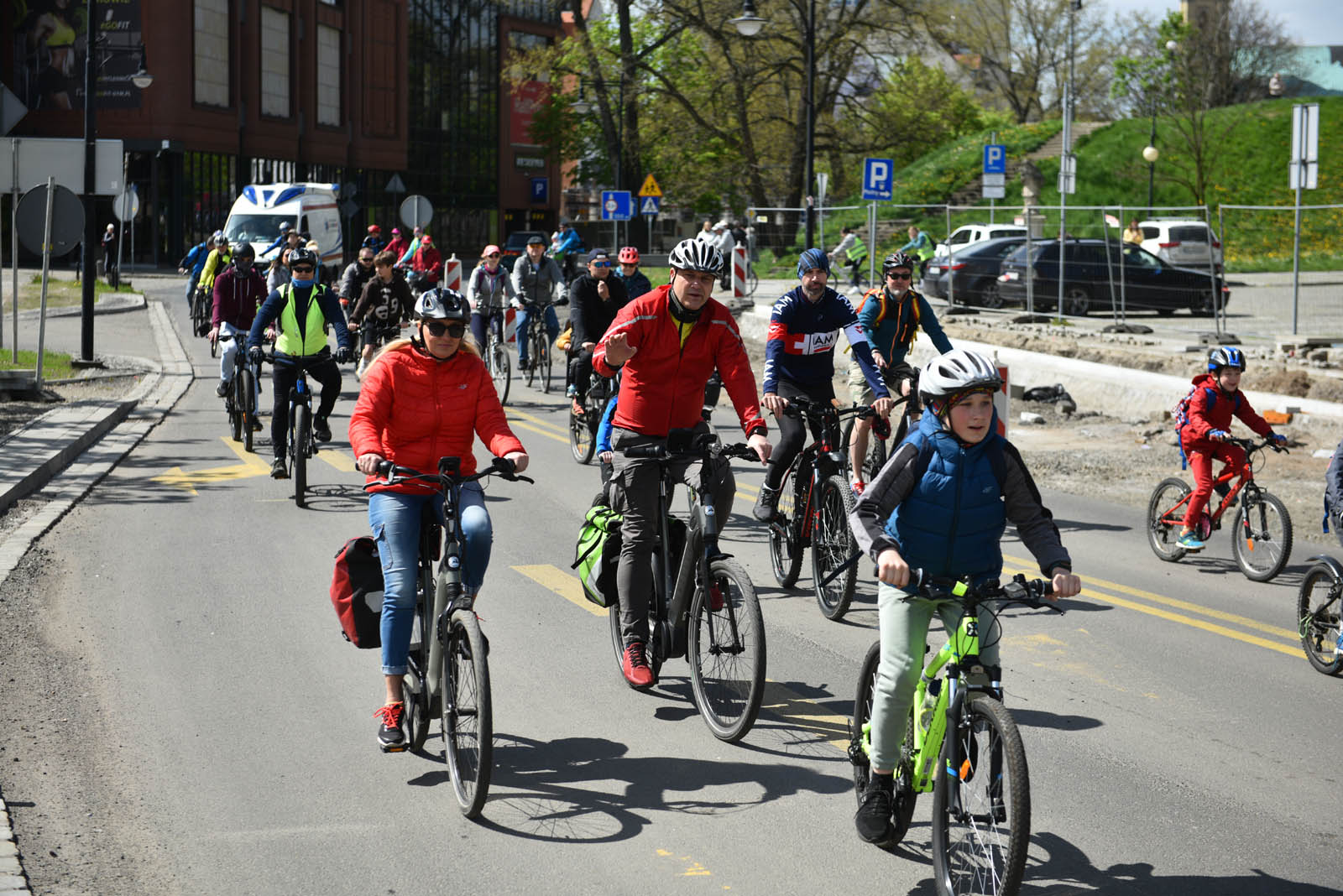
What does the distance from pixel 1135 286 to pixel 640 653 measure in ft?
70.1

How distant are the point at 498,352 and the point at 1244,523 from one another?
1103 cm

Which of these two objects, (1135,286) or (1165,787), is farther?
(1135,286)

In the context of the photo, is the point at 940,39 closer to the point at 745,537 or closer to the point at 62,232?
the point at 62,232

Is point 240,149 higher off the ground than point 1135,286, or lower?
higher

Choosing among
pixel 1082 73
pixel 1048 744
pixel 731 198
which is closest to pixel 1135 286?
pixel 1048 744

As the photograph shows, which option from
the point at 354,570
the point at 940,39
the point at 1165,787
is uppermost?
the point at 940,39

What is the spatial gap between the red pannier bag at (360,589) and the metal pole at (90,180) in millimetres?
16101

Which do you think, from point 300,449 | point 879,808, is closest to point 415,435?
point 879,808

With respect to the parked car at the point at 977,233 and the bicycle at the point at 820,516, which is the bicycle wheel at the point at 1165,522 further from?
the parked car at the point at 977,233

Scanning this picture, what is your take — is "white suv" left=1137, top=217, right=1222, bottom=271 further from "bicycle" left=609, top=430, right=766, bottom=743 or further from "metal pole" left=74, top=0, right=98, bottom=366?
"bicycle" left=609, top=430, right=766, bottom=743

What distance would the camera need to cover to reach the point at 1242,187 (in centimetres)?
5416

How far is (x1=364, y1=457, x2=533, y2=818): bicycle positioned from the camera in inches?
205

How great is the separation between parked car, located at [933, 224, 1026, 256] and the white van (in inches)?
569

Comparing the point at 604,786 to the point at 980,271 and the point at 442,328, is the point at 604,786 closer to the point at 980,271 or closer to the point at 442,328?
the point at 442,328
